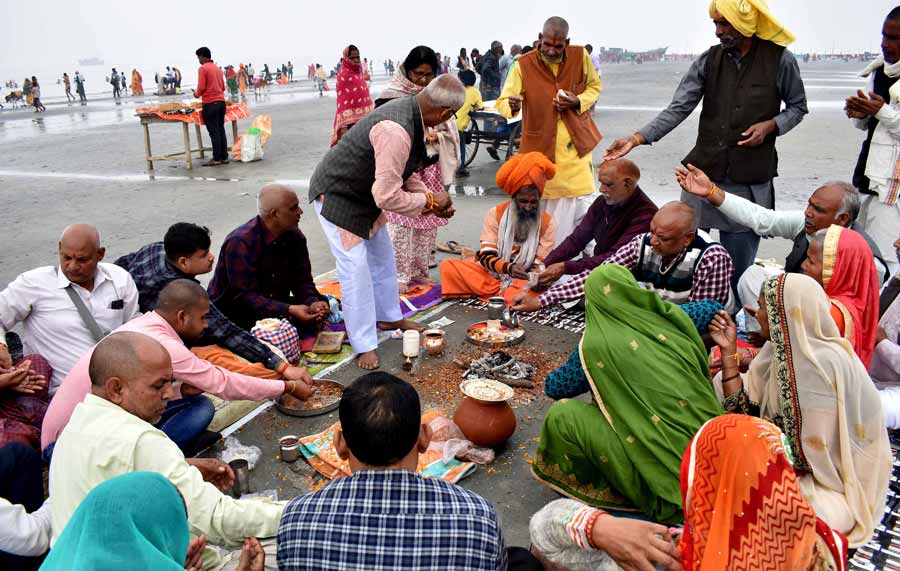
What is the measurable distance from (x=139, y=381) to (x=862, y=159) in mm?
4849

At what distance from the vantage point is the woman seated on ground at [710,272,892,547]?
2.29 meters

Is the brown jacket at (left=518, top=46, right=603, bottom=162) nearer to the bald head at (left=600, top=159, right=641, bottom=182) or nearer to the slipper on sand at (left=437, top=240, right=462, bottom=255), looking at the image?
the bald head at (left=600, top=159, right=641, bottom=182)

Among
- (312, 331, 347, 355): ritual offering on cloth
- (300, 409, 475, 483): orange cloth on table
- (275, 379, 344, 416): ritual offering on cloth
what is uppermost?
(312, 331, 347, 355): ritual offering on cloth

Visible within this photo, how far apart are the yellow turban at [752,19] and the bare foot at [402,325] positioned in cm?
302

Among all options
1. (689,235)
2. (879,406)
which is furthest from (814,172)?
(879,406)

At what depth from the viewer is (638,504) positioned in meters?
2.66

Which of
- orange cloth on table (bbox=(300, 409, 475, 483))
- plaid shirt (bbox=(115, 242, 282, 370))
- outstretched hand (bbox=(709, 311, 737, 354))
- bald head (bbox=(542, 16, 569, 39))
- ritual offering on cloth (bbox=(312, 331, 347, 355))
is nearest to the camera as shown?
outstretched hand (bbox=(709, 311, 737, 354))

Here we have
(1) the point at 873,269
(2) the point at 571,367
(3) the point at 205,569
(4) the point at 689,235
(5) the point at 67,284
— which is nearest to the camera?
(3) the point at 205,569

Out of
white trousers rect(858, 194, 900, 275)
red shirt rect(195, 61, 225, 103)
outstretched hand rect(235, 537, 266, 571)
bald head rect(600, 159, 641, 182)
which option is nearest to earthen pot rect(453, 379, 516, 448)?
outstretched hand rect(235, 537, 266, 571)

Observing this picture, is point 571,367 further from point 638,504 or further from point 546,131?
point 546,131

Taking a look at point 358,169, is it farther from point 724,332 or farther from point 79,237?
point 724,332

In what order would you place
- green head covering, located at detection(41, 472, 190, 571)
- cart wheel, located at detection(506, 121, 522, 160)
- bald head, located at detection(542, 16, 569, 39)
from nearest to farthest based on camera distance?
green head covering, located at detection(41, 472, 190, 571) → bald head, located at detection(542, 16, 569, 39) → cart wheel, located at detection(506, 121, 522, 160)

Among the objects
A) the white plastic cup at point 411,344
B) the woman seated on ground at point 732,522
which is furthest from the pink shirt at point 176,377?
the woman seated on ground at point 732,522

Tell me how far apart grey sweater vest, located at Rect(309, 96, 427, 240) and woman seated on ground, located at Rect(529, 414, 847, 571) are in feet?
8.87
